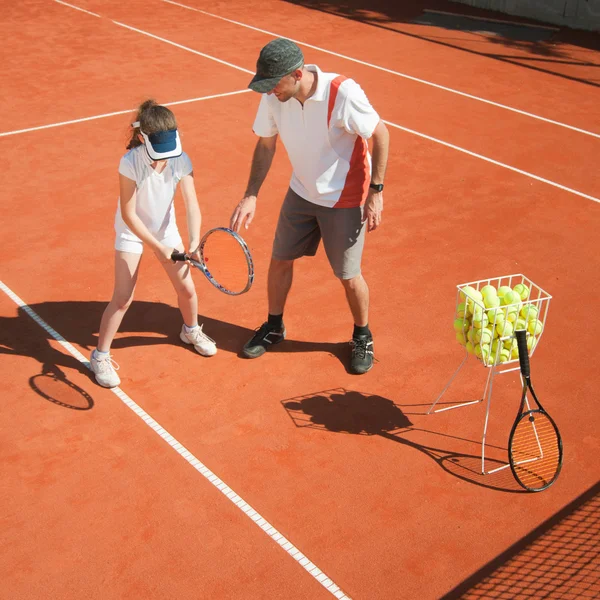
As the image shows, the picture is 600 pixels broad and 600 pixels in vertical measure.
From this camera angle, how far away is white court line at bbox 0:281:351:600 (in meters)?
3.85

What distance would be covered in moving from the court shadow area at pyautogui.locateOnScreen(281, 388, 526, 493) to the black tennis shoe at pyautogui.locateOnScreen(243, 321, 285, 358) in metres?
0.52

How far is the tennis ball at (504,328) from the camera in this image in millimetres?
4336

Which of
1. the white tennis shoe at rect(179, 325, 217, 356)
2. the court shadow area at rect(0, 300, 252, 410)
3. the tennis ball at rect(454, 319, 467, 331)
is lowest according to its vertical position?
the court shadow area at rect(0, 300, 252, 410)

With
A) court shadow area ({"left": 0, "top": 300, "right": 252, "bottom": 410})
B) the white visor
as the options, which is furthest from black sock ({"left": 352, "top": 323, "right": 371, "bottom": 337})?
the white visor

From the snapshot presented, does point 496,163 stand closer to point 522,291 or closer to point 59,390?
point 522,291

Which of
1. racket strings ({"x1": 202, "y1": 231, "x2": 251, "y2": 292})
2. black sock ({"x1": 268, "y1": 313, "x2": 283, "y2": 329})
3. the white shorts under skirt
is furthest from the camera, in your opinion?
black sock ({"x1": 268, "y1": 313, "x2": 283, "y2": 329})

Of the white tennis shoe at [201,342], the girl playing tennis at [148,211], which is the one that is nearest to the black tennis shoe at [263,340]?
the white tennis shoe at [201,342]

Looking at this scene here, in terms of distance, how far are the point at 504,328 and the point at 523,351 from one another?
220mm

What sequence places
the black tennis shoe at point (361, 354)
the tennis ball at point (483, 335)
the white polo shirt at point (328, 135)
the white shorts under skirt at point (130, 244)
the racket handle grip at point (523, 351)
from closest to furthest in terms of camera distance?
the racket handle grip at point (523, 351), the tennis ball at point (483, 335), the white polo shirt at point (328, 135), the white shorts under skirt at point (130, 244), the black tennis shoe at point (361, 354)

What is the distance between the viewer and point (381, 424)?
4859 millimetres

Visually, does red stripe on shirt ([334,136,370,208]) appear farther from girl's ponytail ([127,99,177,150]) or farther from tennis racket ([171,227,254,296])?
girl's ponytail ([127,99,177,150])

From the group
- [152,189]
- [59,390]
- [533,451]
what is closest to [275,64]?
[152,189]

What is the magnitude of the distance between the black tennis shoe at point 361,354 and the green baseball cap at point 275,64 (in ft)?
5.89

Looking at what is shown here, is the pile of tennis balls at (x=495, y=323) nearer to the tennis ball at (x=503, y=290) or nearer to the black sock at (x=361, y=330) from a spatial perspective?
the tennis ball at (x=503, y=290)
